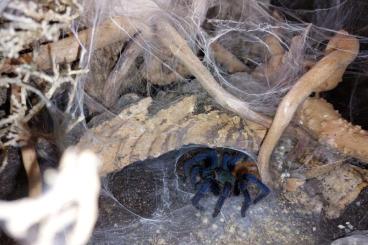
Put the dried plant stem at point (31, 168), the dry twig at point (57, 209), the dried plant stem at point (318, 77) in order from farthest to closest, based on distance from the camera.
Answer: the dried plant stem at point (318, 77)
the dried plant stem at point (31, 168)
the dry twig at point (57, 209)

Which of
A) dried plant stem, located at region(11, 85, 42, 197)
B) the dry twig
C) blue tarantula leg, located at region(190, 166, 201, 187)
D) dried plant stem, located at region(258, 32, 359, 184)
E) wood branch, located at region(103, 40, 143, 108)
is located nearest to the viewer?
the dry twig

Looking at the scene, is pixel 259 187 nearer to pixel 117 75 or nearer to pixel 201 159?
pixel 201 159

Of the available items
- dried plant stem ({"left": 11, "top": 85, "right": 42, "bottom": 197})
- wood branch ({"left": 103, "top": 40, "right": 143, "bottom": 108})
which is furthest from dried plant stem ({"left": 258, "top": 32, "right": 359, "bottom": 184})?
dried plant stem ({"left": 11, "top": 85, "right": 42, "bottom": 197})

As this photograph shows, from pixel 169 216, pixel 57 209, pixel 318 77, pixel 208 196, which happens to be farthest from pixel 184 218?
pixel 318 77

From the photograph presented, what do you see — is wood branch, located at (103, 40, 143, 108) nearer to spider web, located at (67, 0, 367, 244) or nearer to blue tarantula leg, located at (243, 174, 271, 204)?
spider web, located at (67, 0, 367, 244)

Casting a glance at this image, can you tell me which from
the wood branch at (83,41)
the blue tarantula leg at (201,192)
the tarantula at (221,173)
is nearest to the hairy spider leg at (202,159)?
the tarantula at (221,173)

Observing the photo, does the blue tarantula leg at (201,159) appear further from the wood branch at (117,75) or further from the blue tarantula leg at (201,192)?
the wood branch at (117,75)
